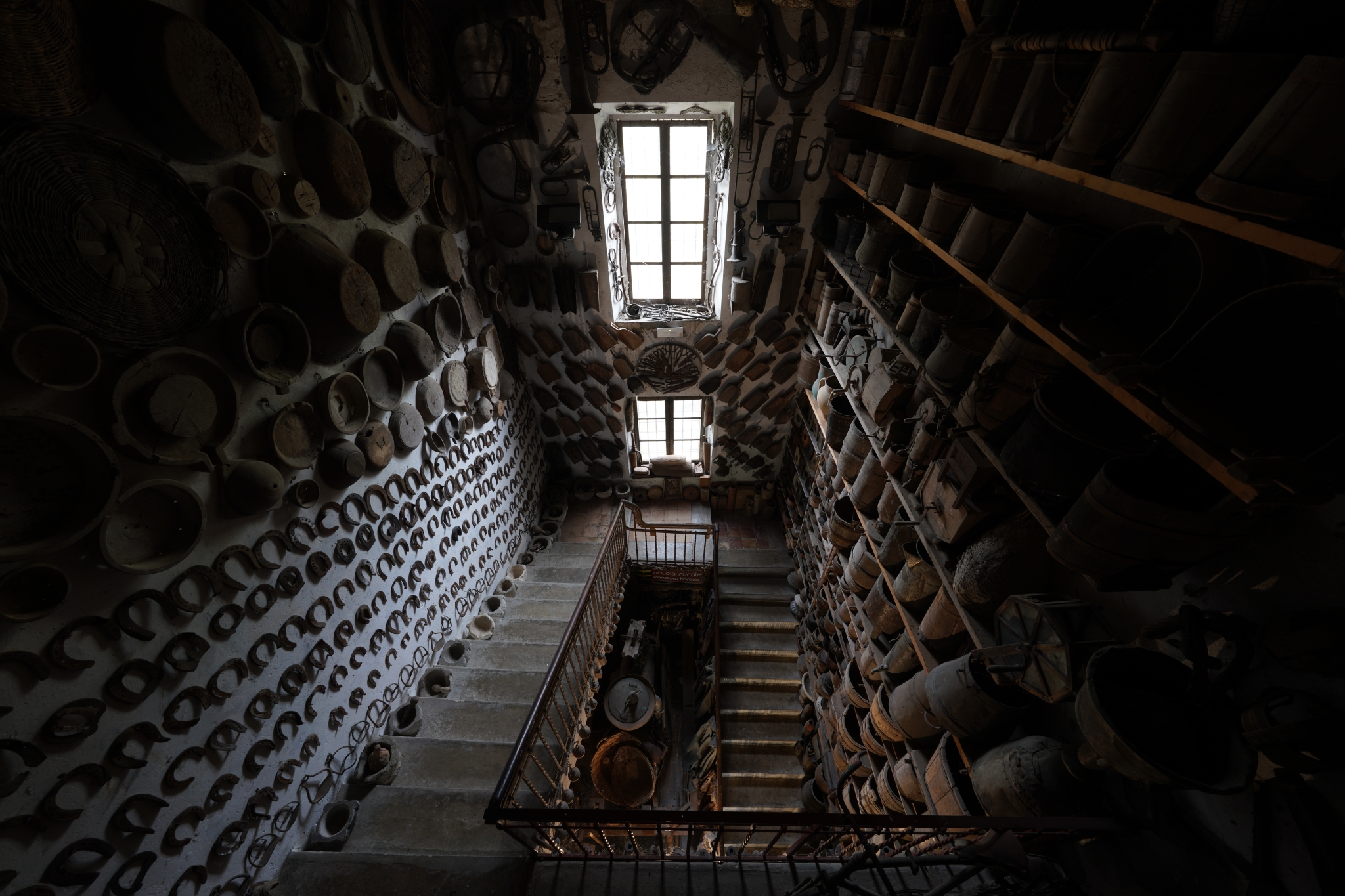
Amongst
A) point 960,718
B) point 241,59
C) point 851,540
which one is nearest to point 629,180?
point 241,59

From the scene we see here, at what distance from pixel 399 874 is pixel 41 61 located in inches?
121

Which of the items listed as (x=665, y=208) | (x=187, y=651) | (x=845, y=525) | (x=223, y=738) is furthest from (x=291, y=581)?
(x=665, y=208)

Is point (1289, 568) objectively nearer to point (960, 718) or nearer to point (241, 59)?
point (960, 718)

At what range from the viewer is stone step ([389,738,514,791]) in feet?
8.70

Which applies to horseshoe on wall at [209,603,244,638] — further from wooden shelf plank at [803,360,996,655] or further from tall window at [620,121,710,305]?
tall window at [620,121,710,305]

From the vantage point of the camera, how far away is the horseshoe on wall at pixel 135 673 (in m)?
1.49

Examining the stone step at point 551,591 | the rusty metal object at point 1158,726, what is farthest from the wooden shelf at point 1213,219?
the stone step at point 551,591

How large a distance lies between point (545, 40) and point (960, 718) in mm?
4640

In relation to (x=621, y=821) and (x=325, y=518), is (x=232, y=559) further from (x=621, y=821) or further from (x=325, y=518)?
(x=621, y=821)

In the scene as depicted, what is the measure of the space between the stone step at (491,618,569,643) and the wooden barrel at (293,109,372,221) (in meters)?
3.17

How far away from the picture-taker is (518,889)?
6.64 feet

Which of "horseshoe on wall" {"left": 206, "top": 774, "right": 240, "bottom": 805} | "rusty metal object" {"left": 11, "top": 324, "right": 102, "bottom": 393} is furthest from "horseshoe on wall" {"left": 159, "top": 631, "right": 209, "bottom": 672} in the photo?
"rusty metal object" {"left": 11, "top": 324, "right": 102, "bottom": 393}

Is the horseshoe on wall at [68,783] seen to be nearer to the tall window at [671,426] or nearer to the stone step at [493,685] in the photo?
the stone step at [493,685]

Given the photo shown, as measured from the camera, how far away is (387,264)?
2.53 metres
